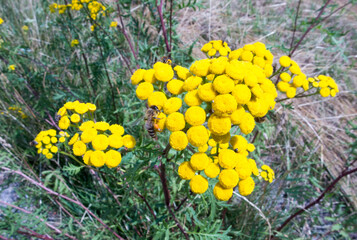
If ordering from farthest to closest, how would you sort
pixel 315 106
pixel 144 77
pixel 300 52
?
pixel 300 52 < pixel 315 106 < pixel 144 77

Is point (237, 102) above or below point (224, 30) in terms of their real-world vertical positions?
above

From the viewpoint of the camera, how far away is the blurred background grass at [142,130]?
9.32ft

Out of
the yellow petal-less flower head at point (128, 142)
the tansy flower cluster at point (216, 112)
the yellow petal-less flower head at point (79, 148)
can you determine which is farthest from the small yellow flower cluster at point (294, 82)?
the yellow petal-less flower head at point (79, 148)

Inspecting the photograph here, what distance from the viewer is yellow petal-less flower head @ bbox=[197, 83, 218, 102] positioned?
155 centimetres

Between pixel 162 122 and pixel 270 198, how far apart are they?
2571 millimetres

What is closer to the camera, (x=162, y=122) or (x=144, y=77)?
(x=162, y=122)

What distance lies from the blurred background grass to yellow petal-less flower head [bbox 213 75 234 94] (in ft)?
2.10

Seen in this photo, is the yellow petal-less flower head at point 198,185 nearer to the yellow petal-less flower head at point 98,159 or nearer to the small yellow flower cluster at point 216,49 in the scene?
the yellow petal-less flower head at point 98,159

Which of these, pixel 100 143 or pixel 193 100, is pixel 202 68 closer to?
pixel 193 100

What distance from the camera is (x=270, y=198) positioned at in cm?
357

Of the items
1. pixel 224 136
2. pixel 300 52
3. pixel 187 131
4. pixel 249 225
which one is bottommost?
pixel 249 225

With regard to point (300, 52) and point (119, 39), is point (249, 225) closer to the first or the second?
point (119, 39)

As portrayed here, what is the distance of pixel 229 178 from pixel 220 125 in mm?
392

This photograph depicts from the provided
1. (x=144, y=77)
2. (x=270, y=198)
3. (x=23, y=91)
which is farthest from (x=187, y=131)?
(x=23, y=91)
